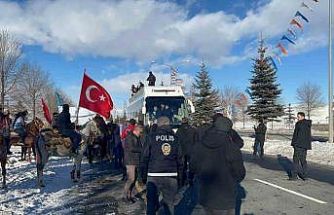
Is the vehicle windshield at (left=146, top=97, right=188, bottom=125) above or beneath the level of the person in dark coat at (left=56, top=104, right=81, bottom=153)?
above

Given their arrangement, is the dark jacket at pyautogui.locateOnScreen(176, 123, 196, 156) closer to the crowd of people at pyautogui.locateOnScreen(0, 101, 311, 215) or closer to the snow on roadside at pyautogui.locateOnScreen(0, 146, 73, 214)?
the crowd of people at pyautogui.locateOnScreen(0, 101, 311, 215)

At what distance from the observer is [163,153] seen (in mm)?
6941

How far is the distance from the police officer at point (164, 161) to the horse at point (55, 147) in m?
6.00

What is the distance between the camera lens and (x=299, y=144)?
13.3 m

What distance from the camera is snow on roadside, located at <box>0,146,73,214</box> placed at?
31.4 ft

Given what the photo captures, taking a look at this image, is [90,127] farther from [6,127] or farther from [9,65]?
[9,65]

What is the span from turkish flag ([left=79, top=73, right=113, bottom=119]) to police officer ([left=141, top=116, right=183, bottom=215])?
8.02m

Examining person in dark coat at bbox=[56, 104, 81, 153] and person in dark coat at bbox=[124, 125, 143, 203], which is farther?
person in dark coat at bbox=[56, 104, 81, 153]

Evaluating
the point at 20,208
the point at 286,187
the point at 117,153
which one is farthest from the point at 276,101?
the point at 20,208

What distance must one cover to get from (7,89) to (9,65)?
108 inches

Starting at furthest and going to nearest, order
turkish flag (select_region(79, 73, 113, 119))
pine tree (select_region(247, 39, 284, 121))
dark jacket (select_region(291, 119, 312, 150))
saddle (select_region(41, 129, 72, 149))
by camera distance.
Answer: pine tree (select_region(247, 39, 284, 121)) < saddle (select_region(41, 129, 72, 149)) < turkish flag (select_region(79, 73, 113, 119)) < dark jacket (select_region(291, 119, 312, 150))

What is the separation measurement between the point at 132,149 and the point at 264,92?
3806 centimetres

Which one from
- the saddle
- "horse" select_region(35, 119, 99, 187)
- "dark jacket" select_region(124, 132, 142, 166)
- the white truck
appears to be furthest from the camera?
the white truck

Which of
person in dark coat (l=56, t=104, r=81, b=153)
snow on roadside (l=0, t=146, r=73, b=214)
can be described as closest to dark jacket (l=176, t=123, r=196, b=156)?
snow on roadside (l=0, t=146, r=73, b=214)
